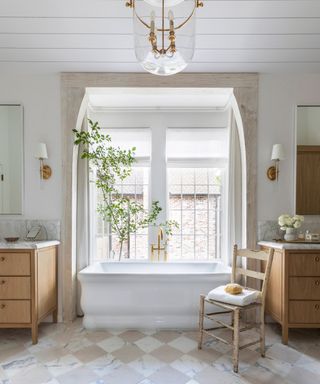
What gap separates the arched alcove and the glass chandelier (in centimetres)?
129

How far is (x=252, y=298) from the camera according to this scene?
220 cm

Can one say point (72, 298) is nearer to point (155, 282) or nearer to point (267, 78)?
point (155, 282)

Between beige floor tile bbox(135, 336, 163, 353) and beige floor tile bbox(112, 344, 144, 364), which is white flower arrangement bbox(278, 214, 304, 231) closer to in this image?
beige floor tile bbox(135, 336, 163, 353)

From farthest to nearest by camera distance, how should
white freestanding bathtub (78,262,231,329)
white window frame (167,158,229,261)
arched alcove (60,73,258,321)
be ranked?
white window frame (167,158,229,261) < arched alcove (60,73,258,321) < white freestanding bathtub (78,262,231,329)

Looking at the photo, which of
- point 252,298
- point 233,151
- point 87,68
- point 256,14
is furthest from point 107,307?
point 256,14

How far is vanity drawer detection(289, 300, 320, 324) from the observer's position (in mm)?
2354

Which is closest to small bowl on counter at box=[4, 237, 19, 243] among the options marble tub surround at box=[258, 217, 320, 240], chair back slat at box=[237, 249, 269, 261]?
chair back slat at box=[237, 249, 269, 261]

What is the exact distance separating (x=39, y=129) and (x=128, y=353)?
87.9 inches

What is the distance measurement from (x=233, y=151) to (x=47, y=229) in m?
2.10

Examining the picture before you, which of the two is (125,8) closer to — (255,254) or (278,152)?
(278,152)

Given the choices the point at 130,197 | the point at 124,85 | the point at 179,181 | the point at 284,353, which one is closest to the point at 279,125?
the point at 179,181

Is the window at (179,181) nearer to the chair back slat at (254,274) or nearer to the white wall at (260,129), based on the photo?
the white wall at (260,129)

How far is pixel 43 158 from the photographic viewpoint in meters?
2.79

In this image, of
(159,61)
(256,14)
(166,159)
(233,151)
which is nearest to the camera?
(159,61)
